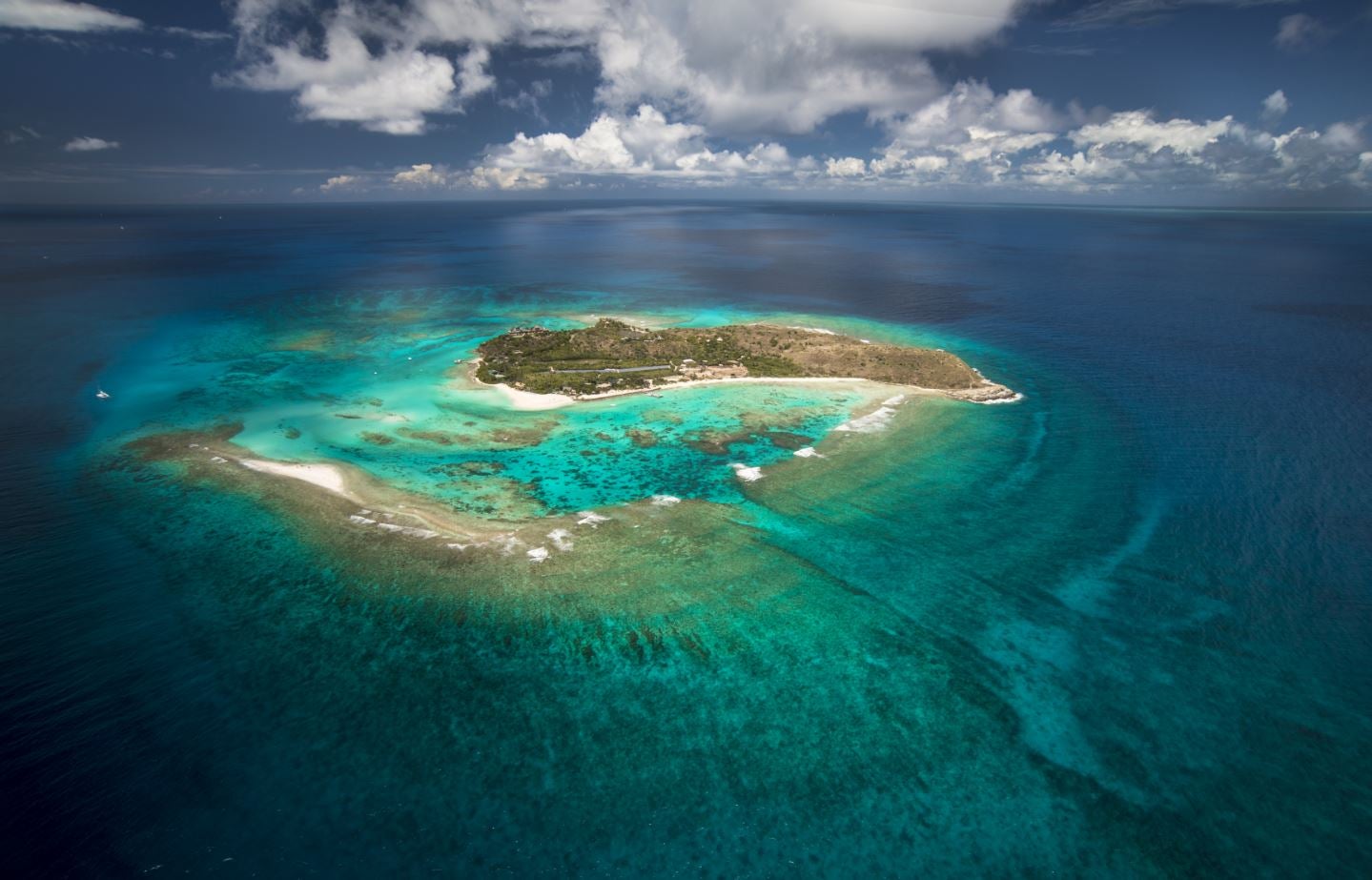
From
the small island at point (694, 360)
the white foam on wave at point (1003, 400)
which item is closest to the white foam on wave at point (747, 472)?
the small island at point (694, 360)

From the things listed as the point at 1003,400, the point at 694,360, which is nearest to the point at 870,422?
the point at 1003,400

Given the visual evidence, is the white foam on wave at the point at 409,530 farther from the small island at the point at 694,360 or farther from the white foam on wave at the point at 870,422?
the white foam on wave at the point at 870,422

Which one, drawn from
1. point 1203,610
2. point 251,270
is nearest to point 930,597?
point 1203,610

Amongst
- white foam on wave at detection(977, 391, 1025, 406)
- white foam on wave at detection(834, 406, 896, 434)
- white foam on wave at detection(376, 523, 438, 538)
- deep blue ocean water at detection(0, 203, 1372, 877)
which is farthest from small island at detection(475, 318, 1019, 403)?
white foam on wave at detection(376, 523, 438, 538)

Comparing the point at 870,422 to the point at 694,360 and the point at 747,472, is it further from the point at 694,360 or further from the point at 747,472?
the point at 694,360

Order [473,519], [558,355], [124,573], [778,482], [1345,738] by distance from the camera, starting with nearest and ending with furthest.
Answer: [1345,738] → [124,573] → [473,519] → [778,482] → [558,355]

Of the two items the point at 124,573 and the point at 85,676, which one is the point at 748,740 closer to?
the point at 85,676

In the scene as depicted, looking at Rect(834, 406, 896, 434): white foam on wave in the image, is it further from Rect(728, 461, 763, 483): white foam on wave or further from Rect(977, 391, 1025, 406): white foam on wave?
Rect(728, 461, 763, 483): white foam on wave
